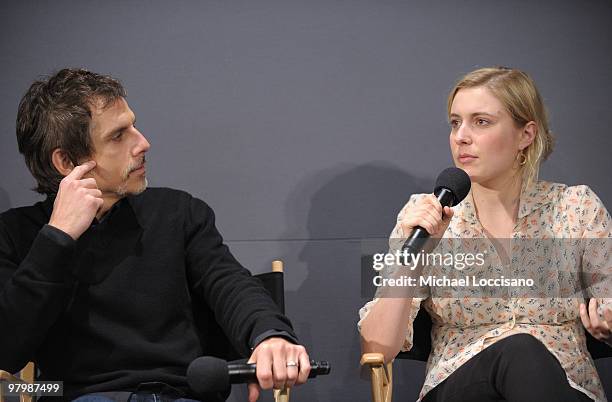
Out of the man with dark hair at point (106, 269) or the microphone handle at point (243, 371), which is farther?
the man with dark hair at point (106, 269)

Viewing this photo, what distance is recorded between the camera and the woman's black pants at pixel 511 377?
2.02 metres

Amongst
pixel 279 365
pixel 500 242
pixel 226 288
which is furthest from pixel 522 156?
pixel 279 365

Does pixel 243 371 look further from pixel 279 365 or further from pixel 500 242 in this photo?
pixel 500 242

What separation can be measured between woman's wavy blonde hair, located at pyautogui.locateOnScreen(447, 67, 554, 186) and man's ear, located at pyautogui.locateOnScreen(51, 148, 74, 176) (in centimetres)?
121

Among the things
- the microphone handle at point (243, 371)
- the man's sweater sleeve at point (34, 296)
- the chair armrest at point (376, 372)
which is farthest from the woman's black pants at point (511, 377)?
the man's sweater sleeve at point (34, 296)

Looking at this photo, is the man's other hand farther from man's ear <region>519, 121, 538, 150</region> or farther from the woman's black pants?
man's ear <region>519, 121, 538, 150</region>

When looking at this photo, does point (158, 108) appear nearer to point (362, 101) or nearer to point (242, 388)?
point (362, 101)

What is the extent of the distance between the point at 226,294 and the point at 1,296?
0.58 m

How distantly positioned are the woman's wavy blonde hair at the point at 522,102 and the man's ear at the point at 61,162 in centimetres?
121

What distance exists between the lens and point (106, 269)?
234cm

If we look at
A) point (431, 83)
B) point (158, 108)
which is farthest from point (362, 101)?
point (158, 108)

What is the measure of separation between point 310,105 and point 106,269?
1.11 meters

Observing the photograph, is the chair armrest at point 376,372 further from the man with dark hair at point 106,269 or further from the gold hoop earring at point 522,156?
the gold hoop earring at point 522,156

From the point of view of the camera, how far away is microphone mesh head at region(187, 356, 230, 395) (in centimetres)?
178
